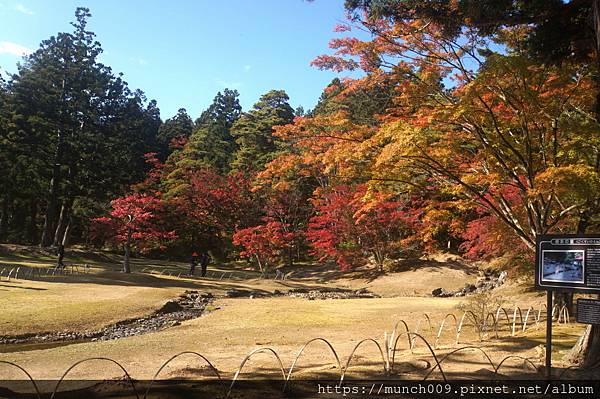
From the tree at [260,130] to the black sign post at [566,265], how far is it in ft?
105

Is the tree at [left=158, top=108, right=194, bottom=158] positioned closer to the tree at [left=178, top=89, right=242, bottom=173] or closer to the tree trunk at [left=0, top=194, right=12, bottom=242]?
the tree at [left=178, top=89, right=242, bottom=173]

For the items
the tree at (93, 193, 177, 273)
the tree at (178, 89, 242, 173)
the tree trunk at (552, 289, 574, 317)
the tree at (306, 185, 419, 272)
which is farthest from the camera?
the tree at (178, 89, 242, 173)

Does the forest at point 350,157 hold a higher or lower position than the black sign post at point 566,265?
higher

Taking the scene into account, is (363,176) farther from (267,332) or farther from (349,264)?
(349,264)

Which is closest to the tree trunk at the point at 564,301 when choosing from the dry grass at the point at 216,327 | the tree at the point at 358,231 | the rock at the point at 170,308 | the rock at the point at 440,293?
the dry grass at the point at 216,327

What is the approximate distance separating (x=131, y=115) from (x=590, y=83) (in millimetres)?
36892

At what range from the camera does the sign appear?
4961 millimetres

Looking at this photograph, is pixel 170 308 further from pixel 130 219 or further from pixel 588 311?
pixel 588 311

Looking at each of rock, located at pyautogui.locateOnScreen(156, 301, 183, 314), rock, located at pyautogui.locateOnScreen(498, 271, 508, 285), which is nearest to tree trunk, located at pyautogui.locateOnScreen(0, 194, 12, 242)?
rock, located at pyautogui.locateOnScreen(156, 301, 183, 314)

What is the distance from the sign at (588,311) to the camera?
496cm

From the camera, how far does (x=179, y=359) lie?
7.70m

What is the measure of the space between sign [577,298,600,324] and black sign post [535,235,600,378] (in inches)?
5.8

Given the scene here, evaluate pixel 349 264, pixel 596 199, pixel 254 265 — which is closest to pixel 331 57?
pixel 596 199

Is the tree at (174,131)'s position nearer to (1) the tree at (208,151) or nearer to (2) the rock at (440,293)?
(1) the tree at (208,151)
